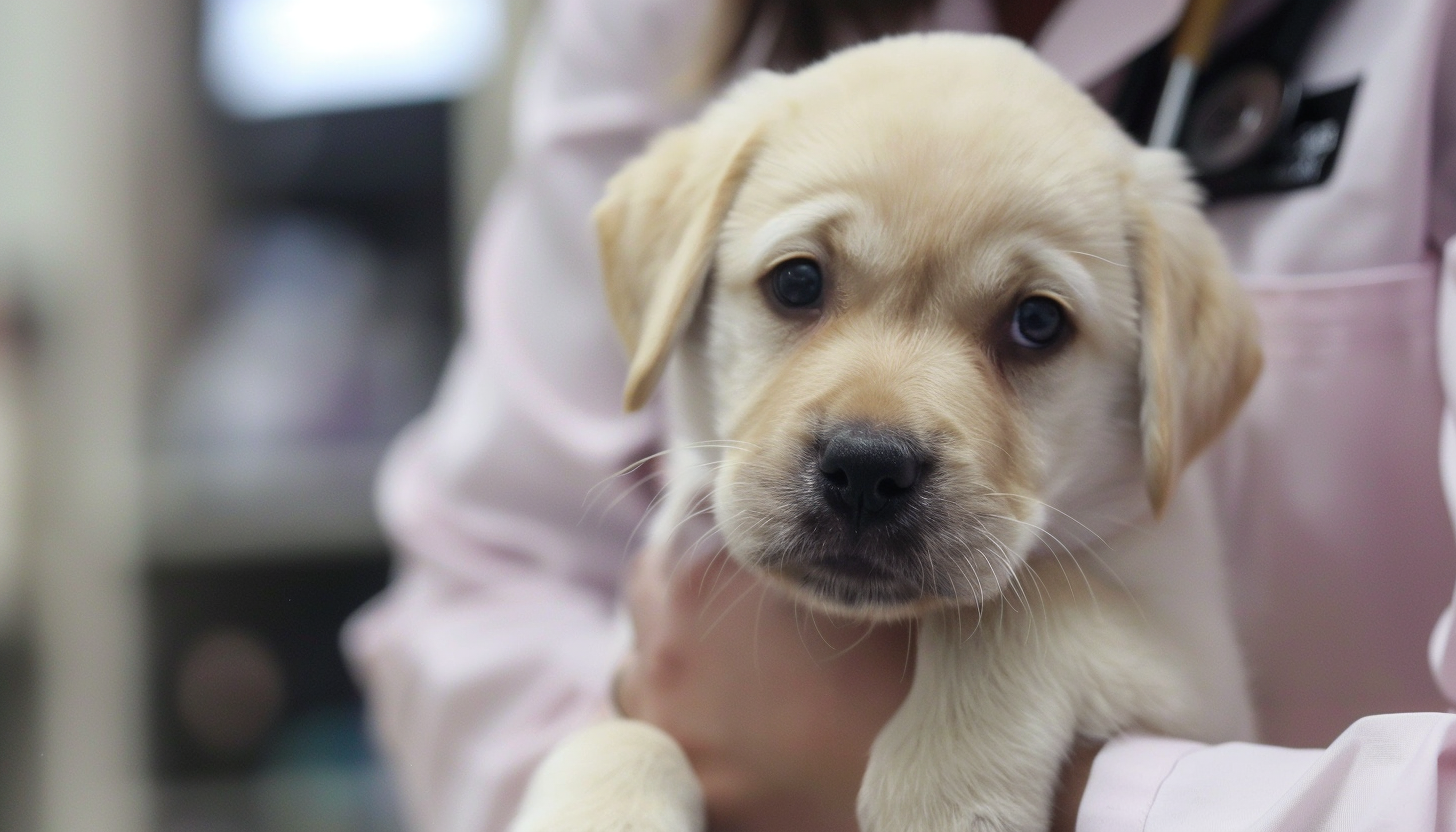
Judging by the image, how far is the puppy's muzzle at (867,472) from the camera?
0.85 meters

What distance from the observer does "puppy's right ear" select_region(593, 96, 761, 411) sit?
1.04 metres

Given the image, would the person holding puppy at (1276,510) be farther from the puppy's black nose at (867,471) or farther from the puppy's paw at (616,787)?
the puppy's black nose at (867,471)

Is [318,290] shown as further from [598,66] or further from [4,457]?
[598,66]

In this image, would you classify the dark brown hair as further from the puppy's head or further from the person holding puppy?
the puppy's head

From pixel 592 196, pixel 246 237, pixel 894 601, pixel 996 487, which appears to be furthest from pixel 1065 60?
pixel 246 237

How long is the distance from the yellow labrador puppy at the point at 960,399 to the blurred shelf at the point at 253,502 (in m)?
1.65

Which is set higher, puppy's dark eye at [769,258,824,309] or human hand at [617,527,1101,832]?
Result: puppy's dark eye at [769,258,824,309]

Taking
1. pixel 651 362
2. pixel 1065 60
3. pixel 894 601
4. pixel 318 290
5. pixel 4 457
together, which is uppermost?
pixel 1065 60

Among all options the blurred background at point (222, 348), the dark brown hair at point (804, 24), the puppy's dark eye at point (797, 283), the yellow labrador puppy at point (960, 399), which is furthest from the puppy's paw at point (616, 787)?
the blurred background at point (222, 348)

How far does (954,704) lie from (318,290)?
2146mm

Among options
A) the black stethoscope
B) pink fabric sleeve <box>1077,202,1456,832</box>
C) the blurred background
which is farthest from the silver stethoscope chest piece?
the blurred background

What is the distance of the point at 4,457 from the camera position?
81.0 inches

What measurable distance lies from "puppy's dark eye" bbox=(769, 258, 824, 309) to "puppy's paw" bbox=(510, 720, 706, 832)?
422mm

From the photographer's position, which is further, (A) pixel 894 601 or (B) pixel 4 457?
(B) pixel 4 457
